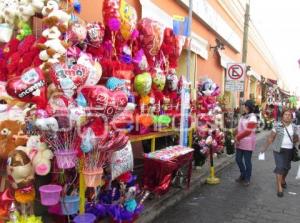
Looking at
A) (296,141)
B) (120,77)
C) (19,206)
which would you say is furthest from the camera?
(296,141)

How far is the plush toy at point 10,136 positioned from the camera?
4027 mm

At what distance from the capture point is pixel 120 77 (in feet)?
17.2

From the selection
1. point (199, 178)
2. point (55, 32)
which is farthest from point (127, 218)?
point (199, 178)

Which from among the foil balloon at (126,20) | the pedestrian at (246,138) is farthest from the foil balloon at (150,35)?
the pedestrian at (246,138)

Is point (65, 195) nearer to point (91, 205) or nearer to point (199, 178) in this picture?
point (91, 205)

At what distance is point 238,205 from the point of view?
616 cm

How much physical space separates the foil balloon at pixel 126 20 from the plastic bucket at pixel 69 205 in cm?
246

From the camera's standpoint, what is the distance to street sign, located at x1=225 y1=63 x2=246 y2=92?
10.7 metres

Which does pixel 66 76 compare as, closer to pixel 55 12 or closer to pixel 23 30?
pixel 55 12

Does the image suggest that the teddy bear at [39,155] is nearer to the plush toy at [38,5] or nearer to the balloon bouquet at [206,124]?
Answer: the plush toy at [38,5]

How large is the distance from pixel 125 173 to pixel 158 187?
104cm

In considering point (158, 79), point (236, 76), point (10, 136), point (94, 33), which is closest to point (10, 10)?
point (94, 33)

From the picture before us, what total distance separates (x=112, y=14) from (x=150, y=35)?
1007 millimetres

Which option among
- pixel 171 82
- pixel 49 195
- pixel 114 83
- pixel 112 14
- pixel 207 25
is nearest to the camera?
pixel 49 195
